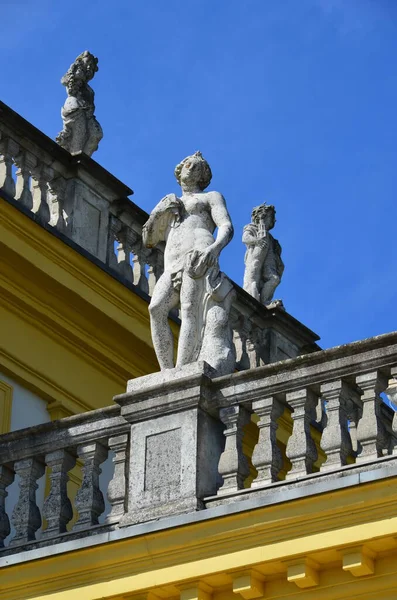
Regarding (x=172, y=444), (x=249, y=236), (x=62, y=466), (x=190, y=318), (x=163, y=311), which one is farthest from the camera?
(x=249, y=236)

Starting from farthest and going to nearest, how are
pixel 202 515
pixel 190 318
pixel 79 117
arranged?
pixel 79 117
pixel 190 318
pixel 202 515

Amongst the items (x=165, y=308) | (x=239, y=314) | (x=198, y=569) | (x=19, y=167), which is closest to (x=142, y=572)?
(x=198, y=569)

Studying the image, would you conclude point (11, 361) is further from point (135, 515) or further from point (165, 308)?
point (135, 515)

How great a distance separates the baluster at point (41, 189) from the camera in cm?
1689

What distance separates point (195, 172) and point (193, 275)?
1016 millimetres

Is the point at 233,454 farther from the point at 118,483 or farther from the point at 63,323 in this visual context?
the point at 63,323

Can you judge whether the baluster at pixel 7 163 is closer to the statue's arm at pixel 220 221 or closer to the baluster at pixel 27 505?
the statue's arm at pixel 220 221

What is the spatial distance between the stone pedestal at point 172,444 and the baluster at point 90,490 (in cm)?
32

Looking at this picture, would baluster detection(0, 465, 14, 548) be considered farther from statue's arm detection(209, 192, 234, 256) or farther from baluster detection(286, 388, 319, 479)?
baluster detection(286, 388, 319, 479)

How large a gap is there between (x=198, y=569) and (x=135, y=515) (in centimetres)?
75

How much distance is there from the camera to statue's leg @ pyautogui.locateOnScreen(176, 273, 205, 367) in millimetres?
13047

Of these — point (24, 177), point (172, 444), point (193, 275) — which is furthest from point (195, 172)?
point (24, 177)

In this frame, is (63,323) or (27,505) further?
(63,323)

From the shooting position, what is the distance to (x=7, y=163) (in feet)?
54.6
